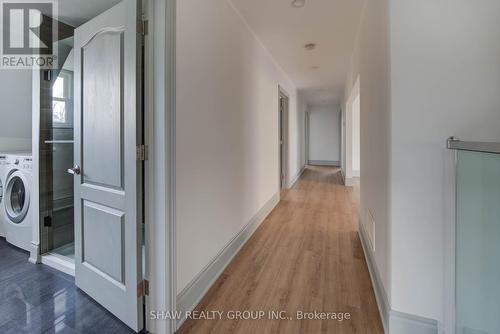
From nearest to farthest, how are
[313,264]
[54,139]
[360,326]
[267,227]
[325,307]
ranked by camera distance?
1. [360,326]
2. [325,307]
3. [313,264]
4. [54,139]
5. [267,227]

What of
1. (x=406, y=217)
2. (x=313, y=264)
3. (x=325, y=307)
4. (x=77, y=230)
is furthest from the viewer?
(x=313, y=264)

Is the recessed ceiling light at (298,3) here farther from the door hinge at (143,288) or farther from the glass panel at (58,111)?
the door hinge at (143,288)

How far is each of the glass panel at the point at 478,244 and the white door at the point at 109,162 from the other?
1.71 metres

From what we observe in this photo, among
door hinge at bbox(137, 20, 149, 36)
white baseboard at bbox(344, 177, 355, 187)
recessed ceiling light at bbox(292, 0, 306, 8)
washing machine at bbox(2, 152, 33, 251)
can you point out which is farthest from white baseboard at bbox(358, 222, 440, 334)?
white baseboard at bbox(344, 177, 355, 187)

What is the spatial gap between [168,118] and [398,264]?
1.52 m

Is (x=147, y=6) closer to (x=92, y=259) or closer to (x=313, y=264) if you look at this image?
(x=92, y=259)

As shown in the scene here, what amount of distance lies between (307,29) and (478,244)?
2747 millimetres

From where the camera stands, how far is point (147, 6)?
1.40 metres

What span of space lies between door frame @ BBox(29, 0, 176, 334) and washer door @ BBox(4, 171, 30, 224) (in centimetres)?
191

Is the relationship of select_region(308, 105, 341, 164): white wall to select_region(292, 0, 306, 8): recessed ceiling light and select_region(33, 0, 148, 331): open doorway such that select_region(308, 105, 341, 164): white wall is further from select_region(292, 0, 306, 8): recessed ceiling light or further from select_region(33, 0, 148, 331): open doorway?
select_region(33, 0, 148, 331): open doorway

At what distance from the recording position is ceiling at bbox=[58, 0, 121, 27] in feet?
7.19

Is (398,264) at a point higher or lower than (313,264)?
higher

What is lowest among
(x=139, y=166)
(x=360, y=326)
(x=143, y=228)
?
(x=360, y=326)

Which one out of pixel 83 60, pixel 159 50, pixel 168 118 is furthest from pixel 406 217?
pixel 83 60
